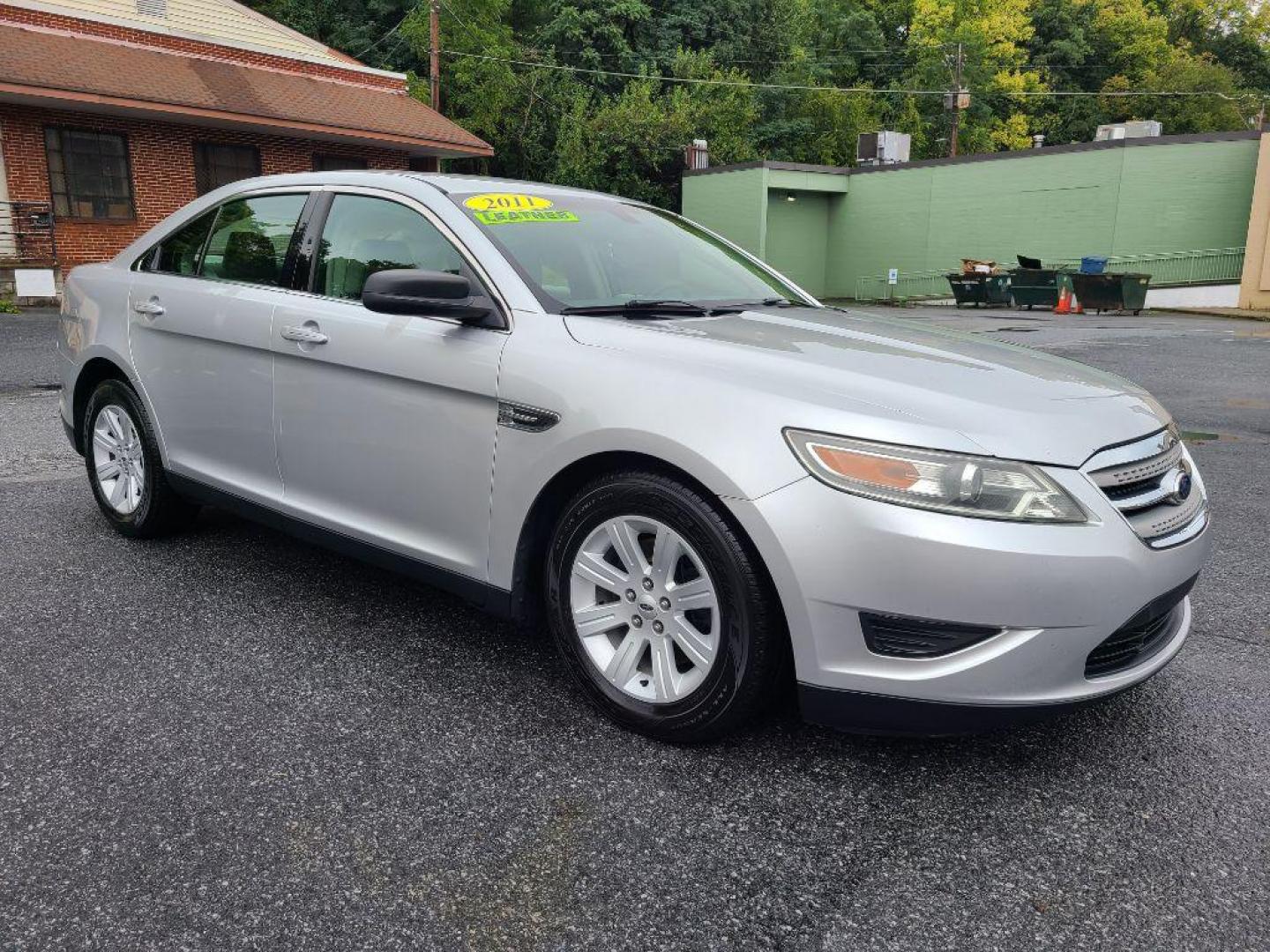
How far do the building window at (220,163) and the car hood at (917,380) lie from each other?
20.5 m

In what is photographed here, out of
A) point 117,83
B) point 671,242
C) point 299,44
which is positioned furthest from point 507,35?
point 671,242

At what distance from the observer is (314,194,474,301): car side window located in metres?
3.38

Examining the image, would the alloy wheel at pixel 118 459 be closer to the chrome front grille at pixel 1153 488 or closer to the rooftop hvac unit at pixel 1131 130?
the chrome front grille at pixel 1153 488

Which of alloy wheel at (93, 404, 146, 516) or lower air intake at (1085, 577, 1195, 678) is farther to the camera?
alloy wheel at (93, 404, 146, 516)

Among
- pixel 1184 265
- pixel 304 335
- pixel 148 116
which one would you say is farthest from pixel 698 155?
pixel 304 335

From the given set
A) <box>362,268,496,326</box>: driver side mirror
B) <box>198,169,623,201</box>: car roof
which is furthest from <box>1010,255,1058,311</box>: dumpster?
Result: <box>362,268,496,326</box>: driver side mirror

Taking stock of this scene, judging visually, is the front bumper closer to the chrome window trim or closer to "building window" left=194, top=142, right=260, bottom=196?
the chrome window trim

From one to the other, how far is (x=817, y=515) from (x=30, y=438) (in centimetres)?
648

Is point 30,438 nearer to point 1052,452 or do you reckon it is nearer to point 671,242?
point 671,242

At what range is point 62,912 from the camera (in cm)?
209

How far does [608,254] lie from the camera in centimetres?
360

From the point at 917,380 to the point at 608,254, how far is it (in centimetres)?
139

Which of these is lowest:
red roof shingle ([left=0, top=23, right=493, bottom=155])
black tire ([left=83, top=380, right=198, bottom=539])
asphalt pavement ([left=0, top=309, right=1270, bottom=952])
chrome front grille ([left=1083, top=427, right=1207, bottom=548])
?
asphalt pavement ([left=0, top=309, right=1270, bottom=952])

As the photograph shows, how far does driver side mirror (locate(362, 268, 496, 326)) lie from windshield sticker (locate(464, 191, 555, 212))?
47cm
